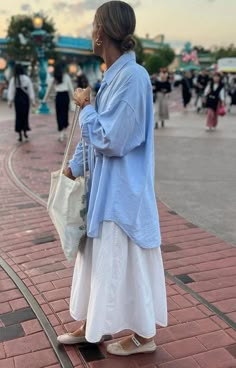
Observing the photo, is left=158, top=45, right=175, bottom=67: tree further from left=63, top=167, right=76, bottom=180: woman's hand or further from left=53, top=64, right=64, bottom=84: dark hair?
left=63, top=167, right=76, bottom=180: woman's hand

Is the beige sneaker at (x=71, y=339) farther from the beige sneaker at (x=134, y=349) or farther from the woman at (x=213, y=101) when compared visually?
the woman at (x=213, y=101)

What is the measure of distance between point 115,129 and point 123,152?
0.12 metres

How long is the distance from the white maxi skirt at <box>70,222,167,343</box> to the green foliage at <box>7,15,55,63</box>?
3565cm

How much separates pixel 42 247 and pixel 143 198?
224 centimetres

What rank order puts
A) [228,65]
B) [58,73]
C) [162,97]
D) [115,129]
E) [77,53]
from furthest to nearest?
[77,53], [228,65], [162,97], [58,73], [115,129]

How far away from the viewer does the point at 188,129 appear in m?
13.4

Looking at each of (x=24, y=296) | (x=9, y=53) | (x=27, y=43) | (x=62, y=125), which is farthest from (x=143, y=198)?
(x=9, y=53)

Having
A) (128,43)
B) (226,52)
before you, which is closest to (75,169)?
(128,43)

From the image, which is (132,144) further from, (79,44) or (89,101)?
(79,44)

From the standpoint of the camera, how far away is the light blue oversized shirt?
2.19 meters

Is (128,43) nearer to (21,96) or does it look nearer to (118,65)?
(118,65)

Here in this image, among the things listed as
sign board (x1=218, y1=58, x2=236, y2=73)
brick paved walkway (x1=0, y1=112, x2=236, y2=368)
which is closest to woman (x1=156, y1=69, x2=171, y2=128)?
brick paved walkway (x1=0, y1=112, x2=236, y2=368)

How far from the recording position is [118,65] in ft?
7.42

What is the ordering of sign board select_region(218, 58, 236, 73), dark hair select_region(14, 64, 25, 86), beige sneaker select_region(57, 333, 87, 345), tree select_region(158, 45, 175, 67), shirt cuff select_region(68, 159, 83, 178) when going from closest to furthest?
shirt cuff select_region(68, 159, 83, 178), beige sneaker select_region(57, 333, 87, 345), dark hair select_region(14, 64, 25, 86), sign board select_region(218, 58, 236, 73), tree select_region(158, 45, 175, 67)
